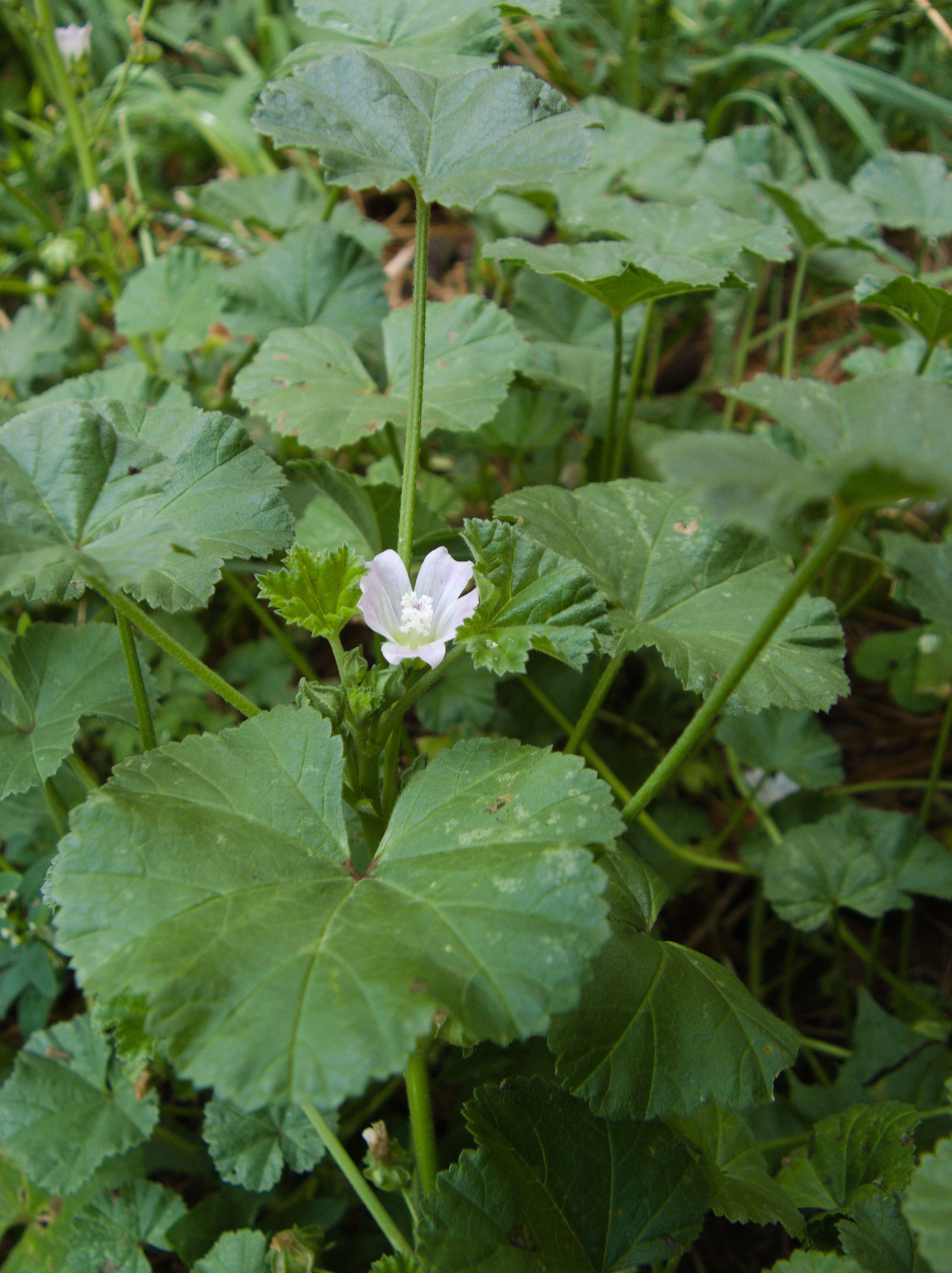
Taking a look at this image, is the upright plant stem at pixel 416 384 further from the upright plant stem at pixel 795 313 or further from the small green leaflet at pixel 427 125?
the upright plant stem at pixel 795 313

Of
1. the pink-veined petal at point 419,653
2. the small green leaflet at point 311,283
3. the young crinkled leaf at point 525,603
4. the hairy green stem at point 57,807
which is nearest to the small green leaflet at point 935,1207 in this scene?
the young crinkled leaf at point 525,603

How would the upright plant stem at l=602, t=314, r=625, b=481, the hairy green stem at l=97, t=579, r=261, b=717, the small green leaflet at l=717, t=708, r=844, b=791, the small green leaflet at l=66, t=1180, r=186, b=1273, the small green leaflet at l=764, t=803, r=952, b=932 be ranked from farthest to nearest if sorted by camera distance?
1. the small green leaflet at l=717, t=708, r=844, b=791
2. the upright plant stem at l=602, t=314, r=625, b=481
3. the small green leaflet at l=764, t=803, r=952, b=932
4. the small green leaflet at l=66, t=1180, r=186, b=1273
5. the hairy green stem at l=97, t=579, r=261, b=717

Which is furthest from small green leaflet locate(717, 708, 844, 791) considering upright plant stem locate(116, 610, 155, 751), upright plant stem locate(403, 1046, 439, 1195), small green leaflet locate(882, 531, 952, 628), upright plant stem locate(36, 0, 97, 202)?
upright plant stem locate(36, 0, 97, 202)

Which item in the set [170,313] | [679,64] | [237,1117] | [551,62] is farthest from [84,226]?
Answer: [237,1117]

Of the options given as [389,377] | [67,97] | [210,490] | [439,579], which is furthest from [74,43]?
[439,579]

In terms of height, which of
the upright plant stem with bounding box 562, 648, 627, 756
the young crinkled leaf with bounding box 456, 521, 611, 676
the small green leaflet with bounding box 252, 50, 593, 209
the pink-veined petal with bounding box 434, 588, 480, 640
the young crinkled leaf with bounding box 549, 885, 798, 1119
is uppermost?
the small green leaflet with bounding box 252, 50, 593, 209

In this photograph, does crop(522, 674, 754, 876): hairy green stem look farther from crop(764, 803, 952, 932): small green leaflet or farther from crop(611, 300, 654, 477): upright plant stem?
crop(611, 300, 654, 477): upright plant stem
